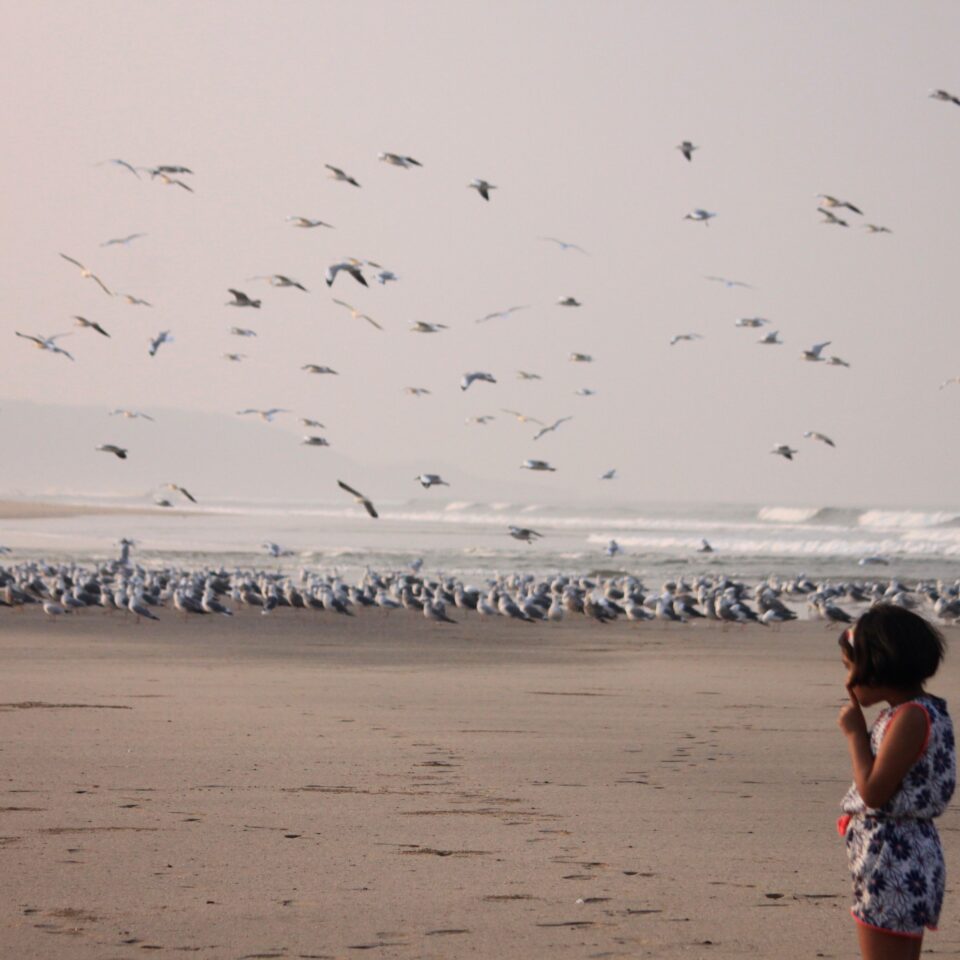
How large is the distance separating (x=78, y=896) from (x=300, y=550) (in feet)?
153

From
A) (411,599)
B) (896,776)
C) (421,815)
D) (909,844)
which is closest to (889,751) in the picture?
(896,776)

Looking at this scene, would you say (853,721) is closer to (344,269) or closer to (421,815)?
(421,815)

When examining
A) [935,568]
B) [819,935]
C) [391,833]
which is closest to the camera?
[819,935]

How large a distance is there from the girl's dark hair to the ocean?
126ft

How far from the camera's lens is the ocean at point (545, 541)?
159 feet

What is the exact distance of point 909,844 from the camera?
4582mm

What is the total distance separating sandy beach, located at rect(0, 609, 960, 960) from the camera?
630cm

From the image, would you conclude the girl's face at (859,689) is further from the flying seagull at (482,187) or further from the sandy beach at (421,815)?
the flying seagull at (482,187)

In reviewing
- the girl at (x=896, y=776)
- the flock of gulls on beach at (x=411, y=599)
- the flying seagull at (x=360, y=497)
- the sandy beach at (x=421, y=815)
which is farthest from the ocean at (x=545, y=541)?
the girl at (x=896, y=776)

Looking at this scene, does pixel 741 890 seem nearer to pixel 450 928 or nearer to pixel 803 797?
pixel 450 928

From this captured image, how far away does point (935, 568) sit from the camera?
165 ft

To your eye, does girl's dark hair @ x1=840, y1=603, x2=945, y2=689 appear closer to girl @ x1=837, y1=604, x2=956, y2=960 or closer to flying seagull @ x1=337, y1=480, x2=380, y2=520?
girl @ x1=837, y1=604, x2=956, y2=960

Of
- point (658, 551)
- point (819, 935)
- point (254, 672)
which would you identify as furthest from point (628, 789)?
point (658, 551)

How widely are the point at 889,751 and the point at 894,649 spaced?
270 millimetres
